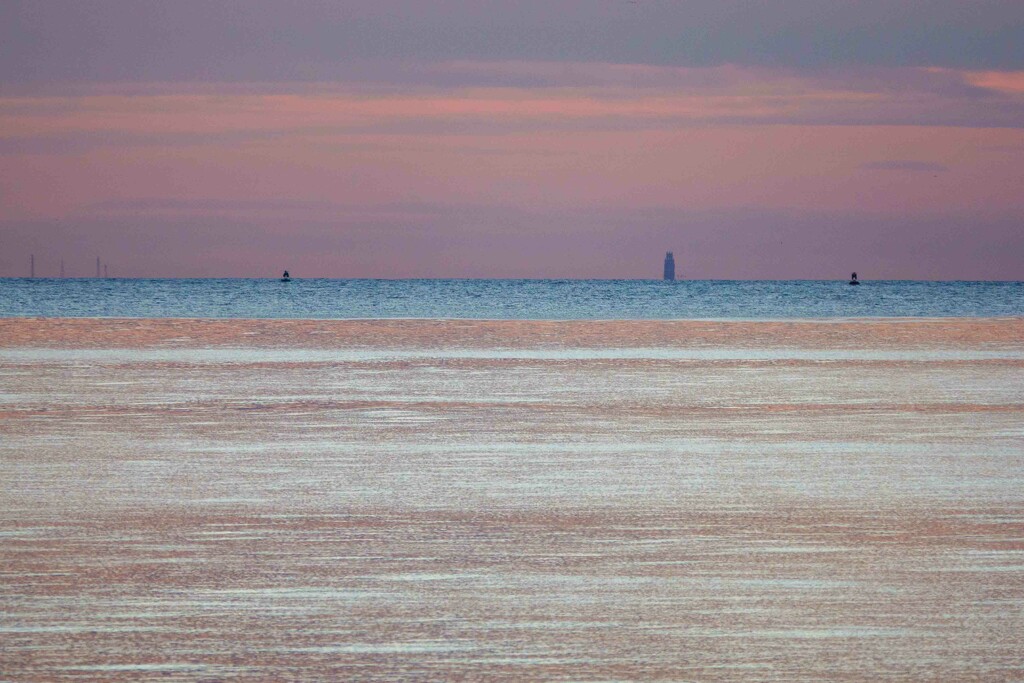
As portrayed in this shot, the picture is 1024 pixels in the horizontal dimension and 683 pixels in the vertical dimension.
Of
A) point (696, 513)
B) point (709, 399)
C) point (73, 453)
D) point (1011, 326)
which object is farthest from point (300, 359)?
point (1011, 326)

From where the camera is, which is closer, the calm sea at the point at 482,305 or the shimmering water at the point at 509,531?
the shimmering water at the point at 509,531

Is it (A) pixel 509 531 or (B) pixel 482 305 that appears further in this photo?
(B) pixel 482 305

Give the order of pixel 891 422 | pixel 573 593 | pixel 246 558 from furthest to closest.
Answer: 1. pixel 891 422
2. pixel 246 558
3. pixel 573 593

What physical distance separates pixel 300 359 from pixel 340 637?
500 inches

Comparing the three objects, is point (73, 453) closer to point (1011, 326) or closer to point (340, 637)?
point (340, 637)

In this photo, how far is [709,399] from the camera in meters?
12.0

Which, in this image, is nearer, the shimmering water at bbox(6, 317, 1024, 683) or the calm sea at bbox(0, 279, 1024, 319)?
the shimmering water at bbox(6, 317, 1024, 683)

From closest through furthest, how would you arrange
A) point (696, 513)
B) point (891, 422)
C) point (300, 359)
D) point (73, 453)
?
point (696, 513)
point (73, 453)
point (891, 422)
point (300, 359)

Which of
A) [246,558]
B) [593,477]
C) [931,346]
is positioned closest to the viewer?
[246,558]

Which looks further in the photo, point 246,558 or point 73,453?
point 73,453

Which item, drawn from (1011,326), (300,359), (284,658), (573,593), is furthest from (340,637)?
(1011,326)

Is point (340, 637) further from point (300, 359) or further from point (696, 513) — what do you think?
point (300, 359)

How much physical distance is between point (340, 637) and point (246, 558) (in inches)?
47.4

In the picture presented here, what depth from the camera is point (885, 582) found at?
5.00 m
